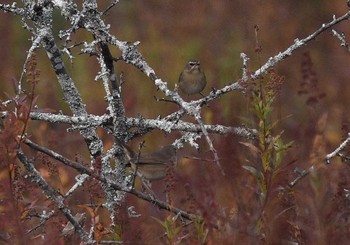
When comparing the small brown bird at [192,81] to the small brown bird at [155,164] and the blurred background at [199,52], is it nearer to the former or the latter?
the blurred background at [199,52]

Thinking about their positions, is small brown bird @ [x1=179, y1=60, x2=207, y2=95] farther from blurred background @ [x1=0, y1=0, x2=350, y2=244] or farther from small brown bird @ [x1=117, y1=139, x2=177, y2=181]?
small brown bird @ [x1=117, y1=139, x2=177, y2=181]

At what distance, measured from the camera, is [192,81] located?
5.91 metres

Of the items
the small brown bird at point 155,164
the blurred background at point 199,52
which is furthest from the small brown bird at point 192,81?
the small brown bird at point 155,164

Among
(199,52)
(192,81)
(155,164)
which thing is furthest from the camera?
(199,52)

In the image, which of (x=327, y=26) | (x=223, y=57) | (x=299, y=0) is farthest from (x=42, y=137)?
(x=299, y=0)

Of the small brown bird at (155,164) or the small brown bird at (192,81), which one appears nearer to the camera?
the small brown bird at (155,164)

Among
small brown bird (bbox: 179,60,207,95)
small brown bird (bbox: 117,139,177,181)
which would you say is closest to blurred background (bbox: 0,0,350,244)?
small brown bird (bbox: 117,139,177,181)

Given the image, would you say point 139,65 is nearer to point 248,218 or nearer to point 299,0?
point 248,218

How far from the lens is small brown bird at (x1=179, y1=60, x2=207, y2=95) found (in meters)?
5.79

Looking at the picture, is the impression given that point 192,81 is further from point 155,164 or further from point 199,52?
point 199,52

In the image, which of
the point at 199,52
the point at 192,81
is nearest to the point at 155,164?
the point at 192,81

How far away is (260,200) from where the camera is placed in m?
2.20

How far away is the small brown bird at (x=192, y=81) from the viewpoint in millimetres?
5793

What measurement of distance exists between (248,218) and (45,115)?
1400mm
